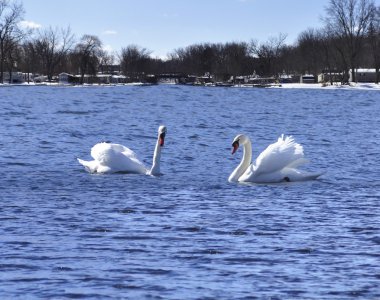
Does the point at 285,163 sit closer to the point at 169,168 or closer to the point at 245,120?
the point at 169,168

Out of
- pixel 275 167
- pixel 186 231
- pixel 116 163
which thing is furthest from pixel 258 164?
pixel 186 231

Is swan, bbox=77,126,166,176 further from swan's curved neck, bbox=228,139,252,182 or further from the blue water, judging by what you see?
swan's curved neck, bbox=228,139,252,182

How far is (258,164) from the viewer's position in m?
19.1

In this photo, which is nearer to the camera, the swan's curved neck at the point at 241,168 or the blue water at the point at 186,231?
the blue water at the point at 186,231

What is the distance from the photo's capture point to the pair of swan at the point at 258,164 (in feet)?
62.6

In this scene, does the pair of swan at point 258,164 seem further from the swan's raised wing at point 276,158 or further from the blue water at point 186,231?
the blue water at point 186,231

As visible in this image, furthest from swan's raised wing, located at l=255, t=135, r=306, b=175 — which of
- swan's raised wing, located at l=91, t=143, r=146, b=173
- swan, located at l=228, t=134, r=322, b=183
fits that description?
swan's raised wing, located at l=91, t=143, r=146, b=173

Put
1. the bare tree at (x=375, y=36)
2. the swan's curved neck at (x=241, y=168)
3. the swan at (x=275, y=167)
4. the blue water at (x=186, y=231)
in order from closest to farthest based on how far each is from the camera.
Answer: the blue water at (x=186, y=231) < the swan at (x=275, y=167) < the swan's curved neck at (x=241, y=168) < the bare tree at (x=375, y=36)

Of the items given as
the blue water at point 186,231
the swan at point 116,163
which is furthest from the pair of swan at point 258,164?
the blue water at point 186,231

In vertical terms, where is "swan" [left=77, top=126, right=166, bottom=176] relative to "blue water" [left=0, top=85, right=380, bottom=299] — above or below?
above

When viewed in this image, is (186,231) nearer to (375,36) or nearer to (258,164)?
(258,164)

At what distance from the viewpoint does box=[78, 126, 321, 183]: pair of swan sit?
19078 mm

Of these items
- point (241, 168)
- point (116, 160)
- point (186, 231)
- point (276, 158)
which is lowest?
point (186, 231)

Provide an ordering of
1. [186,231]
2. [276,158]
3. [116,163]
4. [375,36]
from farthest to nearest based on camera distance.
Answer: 1. [375,36]
2. [116,163]
3. [276,158]
4. [186,231]
